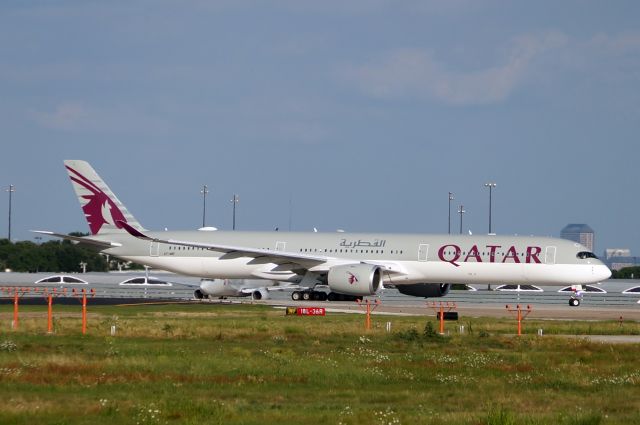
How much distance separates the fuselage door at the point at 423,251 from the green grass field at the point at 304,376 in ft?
70.2

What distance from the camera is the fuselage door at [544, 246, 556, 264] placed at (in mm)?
57812

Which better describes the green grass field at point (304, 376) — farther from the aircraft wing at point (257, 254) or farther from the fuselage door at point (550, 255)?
the fuselage door at point (550, 255)

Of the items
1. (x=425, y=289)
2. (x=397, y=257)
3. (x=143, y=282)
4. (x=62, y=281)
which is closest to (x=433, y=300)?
(x=425, y=289)

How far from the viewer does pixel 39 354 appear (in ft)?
85.5

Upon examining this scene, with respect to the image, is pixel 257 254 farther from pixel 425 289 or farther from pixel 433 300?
pixel 433 300

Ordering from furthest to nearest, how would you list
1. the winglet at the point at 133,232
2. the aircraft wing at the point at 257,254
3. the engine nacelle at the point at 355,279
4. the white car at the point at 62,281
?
the white car at the point at 62,281 → the winglet at the point at 133,232 → the aircraft wing at the point at 257,254 → the engine nacelle at the point at 355,279

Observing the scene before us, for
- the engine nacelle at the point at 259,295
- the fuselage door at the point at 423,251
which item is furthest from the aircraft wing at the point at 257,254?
the engine nacelle at the point at 259,295

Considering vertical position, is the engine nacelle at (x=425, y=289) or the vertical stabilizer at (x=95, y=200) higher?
the vertical stabilizer at (x=95, y=200)

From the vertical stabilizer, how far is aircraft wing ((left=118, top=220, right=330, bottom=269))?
428cm

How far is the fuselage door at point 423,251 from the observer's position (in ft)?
193

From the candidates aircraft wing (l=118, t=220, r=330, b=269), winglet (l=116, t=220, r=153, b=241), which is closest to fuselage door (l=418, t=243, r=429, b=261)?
aircraft wing (l=118, t=220, r=330, b=269)

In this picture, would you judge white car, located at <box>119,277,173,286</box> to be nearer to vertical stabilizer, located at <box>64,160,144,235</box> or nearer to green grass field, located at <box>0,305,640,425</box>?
vertical stabilizer, located at <box>64,160,144,235</box>

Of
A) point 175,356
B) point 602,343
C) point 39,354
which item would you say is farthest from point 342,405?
point 602,343

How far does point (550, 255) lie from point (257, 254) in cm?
1511
